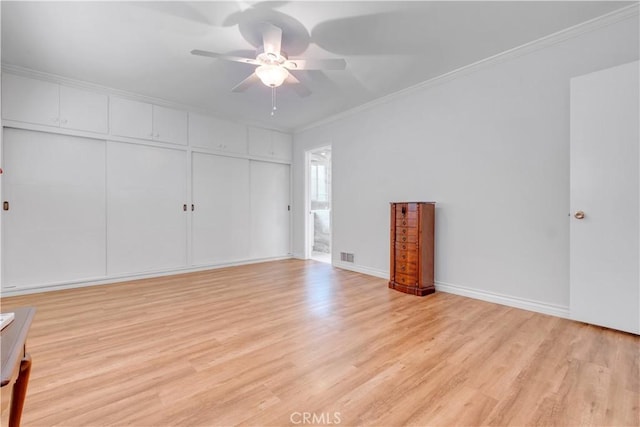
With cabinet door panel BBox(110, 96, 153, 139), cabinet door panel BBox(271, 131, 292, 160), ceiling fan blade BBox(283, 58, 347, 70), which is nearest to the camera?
ceiling fan blade BBox(283, 58, 347, 70)

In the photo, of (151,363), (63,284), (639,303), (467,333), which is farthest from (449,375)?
(63,284)

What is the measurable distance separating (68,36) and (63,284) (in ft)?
8.92

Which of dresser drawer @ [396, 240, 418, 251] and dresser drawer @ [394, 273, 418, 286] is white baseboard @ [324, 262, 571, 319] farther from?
dresser drawer @ [396, 240, 418, 251]

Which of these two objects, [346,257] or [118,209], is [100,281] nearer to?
[118,209]

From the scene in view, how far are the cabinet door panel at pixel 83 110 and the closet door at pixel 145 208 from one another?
282 mm

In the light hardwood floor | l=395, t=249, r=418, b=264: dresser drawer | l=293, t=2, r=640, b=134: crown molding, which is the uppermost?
l=293, t=2, r=640, b=134: crown molding

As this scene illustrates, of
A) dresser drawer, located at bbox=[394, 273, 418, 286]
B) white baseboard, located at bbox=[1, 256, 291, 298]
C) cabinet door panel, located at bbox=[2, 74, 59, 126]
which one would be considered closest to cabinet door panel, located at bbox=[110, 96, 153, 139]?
cabinet door panel, located at bbox=[2, 74, 59, 126]

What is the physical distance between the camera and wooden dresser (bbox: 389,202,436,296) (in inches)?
123

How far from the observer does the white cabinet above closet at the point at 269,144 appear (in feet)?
16.5

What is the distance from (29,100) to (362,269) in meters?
4.56

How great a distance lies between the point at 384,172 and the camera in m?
3.94

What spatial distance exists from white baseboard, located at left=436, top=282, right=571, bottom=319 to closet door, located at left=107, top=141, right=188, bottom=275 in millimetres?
3712

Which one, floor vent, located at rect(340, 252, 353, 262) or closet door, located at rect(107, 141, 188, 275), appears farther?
floor vent, located at rect(340, 252, 353, 262)

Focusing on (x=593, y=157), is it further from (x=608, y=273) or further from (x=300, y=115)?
(x=300, y=115)
